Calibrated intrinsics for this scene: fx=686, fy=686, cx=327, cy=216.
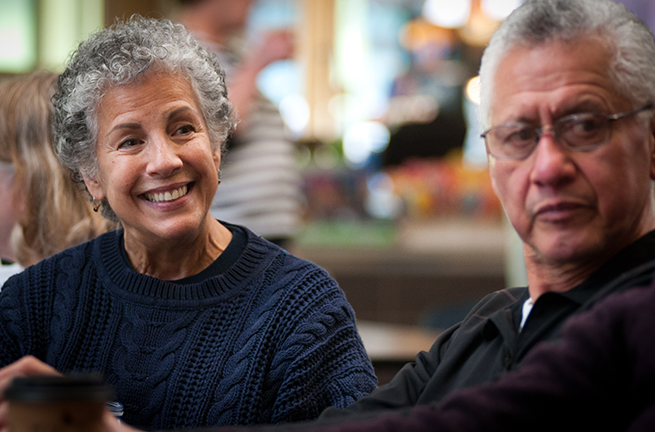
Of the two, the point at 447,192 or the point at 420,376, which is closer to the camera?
the point at 420,376

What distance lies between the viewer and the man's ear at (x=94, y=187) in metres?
1.50

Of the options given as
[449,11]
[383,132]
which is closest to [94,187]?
[383,132]

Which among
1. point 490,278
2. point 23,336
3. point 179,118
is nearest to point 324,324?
point 179,118

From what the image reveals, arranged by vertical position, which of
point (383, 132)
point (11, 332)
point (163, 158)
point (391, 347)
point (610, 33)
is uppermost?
point (610, 33)

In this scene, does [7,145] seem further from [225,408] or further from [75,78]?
[225,408]

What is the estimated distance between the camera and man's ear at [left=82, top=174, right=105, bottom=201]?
150cm

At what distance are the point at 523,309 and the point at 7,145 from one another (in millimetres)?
1377

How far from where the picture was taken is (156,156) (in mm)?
1367

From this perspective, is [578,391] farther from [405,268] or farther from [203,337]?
[405,268]

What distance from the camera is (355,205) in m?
5.32

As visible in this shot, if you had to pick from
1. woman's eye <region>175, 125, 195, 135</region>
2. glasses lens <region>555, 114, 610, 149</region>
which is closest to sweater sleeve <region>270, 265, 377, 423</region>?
woman's eye <region>175, 125, 195, 135</region>

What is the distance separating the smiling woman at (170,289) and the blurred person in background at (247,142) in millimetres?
750

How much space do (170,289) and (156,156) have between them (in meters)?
0.27

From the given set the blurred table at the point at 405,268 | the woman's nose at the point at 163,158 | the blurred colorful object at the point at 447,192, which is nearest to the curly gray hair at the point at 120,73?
the woman's nose at the point at 163,158
